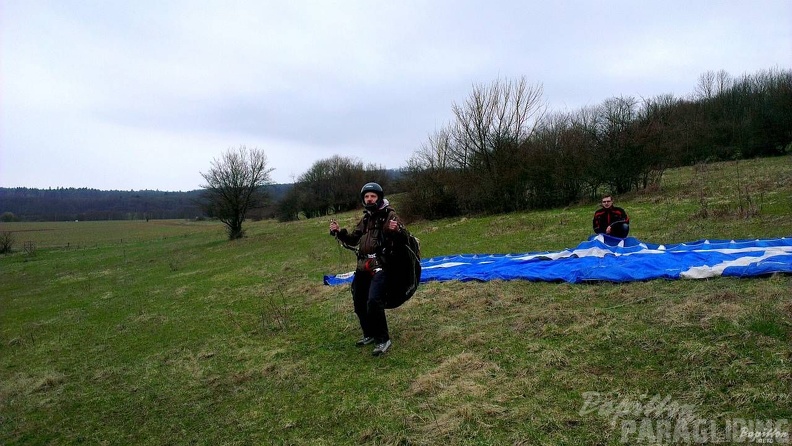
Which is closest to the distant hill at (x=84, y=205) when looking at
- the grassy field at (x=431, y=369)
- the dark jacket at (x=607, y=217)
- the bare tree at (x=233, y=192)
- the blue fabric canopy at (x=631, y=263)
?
the bare tree at (x=233, y=192)

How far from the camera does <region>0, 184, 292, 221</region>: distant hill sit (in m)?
91.4

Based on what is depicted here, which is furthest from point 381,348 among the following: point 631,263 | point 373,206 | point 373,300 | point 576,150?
point 576,150

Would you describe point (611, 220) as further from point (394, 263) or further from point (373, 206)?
point (373, 206)

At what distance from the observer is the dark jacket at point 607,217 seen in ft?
28.8

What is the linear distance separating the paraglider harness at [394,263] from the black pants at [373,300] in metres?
0.08

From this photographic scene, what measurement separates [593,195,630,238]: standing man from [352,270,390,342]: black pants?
19.2 ft

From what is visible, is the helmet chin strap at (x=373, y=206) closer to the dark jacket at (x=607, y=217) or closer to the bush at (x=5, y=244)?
the dark jacket at (x=607, y=217)

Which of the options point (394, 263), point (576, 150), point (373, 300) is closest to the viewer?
point (373, 300)

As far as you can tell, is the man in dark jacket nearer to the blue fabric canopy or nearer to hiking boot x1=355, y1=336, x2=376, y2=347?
hiking boot x1=355, y1=336, x2=376, y2=347

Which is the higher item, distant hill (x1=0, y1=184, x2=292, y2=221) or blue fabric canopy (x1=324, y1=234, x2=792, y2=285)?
distant hill (x1=0, y1=184, x2=292, y2=221)

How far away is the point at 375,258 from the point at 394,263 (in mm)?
229

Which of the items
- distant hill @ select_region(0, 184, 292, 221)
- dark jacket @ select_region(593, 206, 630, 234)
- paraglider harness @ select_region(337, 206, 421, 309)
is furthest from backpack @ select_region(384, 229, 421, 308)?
distant hill @ select_region(0, 184, 292, 221)

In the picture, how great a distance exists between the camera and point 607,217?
29.3ft

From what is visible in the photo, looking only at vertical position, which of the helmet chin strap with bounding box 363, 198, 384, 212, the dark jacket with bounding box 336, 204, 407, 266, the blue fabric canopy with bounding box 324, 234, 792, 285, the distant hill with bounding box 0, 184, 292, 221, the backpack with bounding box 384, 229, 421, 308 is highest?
the distant hill with bounding box 0, 184, 292, 221
